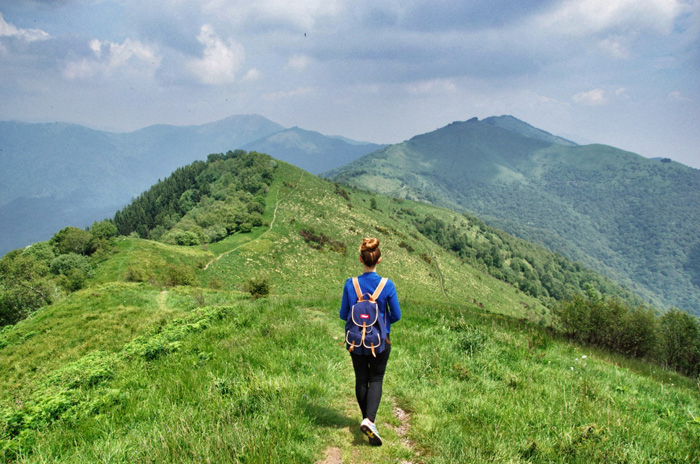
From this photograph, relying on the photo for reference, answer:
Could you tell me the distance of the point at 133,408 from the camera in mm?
4664

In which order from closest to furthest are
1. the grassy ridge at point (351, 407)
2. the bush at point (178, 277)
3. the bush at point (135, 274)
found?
the grassy ridge at point (351, 407) → the bush at point (178, 277) → the bush at point (135, 274)

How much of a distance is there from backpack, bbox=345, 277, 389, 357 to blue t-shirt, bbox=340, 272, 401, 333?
9 centimetres

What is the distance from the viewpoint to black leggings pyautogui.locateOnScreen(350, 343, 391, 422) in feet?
13.9

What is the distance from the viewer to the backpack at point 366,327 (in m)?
4.11

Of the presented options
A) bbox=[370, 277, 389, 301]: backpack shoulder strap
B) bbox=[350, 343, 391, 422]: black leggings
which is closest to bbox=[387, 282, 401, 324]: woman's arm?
bbox=[370, 277, 389, 301]: backpack shoulder strap

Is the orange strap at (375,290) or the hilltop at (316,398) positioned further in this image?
the orange strap at (375,290)

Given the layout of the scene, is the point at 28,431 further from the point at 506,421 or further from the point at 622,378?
the point at 622,378

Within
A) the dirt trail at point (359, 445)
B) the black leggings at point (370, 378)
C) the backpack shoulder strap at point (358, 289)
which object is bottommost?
the dirt trail at point (359, 445)

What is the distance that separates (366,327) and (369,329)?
0.06 m

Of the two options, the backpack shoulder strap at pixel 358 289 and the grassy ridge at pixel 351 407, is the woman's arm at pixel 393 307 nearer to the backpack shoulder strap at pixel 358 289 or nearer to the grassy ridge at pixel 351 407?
the backpack shoulder strap at pixel 358 289

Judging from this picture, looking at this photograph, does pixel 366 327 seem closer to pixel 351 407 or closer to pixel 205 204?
pixel 351 407

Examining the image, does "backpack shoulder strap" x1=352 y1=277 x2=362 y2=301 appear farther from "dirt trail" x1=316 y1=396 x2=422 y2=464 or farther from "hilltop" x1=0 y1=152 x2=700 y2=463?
"dirt trail" x1=316 y1=396 x2=422 y2=464

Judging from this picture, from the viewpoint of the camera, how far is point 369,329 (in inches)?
163

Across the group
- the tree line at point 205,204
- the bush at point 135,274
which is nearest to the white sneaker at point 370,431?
the bush at point 135,274
